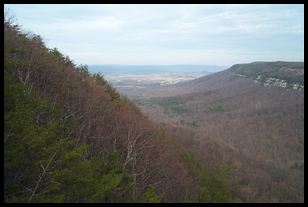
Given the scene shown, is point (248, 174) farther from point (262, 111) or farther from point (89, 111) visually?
point (262, 111)

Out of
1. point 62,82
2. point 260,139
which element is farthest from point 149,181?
point 260,139

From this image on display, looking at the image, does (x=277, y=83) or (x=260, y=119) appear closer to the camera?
(x=260, y=119)

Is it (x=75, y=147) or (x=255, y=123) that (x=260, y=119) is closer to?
(x=255, y=123)

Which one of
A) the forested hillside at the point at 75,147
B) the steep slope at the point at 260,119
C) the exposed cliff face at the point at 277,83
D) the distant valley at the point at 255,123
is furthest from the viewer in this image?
the exposed cliff face at the point at 277,83

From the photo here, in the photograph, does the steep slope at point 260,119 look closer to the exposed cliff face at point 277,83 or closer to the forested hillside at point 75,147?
the exposed cliff face at point 277,83

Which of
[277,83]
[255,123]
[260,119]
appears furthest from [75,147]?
[277,83]

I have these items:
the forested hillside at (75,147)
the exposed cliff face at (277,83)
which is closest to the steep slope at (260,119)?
the exposed cliff face at (277,83)
